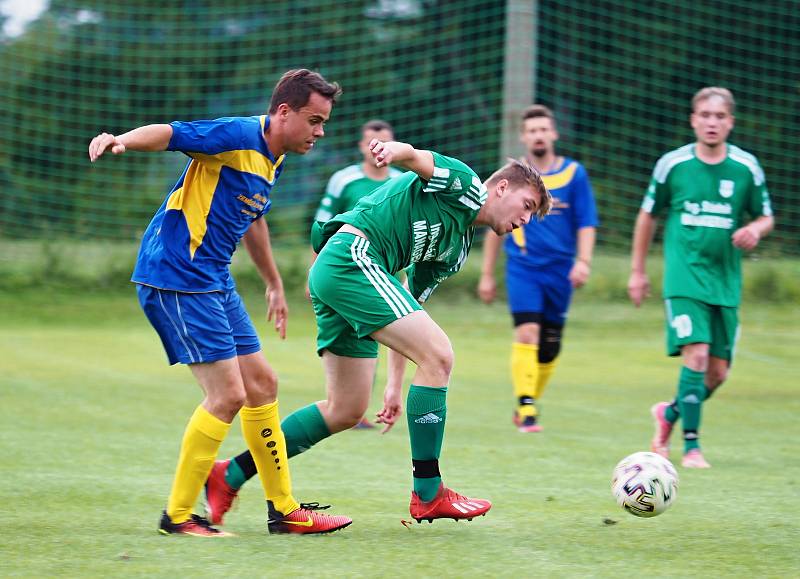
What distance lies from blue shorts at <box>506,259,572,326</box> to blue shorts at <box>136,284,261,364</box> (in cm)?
382

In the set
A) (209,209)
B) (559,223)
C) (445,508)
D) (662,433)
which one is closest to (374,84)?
(559,223)

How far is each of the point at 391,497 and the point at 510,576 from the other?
5.44ft

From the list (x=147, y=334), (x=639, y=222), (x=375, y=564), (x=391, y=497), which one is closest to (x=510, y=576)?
(x=375, y=564)

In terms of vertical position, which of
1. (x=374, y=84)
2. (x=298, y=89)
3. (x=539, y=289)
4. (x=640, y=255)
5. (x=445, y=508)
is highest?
(x=374, y=84)

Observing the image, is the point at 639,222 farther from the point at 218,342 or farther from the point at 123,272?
the point at 123,272

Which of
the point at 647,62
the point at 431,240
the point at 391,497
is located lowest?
the point at 391,497

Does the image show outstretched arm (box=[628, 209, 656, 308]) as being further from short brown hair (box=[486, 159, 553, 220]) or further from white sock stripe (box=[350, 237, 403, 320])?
white sock stripe (box=[350, 237, 403, 320])

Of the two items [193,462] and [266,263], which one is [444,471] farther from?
[193,462]

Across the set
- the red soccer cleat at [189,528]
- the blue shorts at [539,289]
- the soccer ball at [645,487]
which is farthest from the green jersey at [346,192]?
the red soccer cleat at [189,528]

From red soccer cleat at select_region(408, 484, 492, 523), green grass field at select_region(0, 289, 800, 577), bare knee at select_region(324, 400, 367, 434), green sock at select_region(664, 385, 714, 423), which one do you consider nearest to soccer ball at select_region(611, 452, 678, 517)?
green grass field at select_region(0, 289, 800, 577)

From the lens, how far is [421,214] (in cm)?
470

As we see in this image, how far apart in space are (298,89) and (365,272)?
748mm

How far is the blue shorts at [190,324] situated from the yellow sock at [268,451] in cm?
34

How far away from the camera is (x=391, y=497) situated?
549cm
